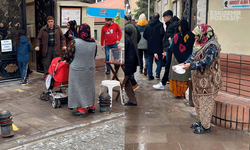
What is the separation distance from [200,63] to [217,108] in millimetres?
1096

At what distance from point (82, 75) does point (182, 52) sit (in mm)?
2419

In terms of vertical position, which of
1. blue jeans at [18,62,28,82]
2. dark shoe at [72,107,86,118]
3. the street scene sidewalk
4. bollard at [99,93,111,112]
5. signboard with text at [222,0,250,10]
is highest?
signboard with text at [222,0,250,10]

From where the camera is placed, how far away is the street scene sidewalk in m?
4.59

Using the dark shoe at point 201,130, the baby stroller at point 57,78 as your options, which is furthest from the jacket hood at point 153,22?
the dark shoe at point 201,130

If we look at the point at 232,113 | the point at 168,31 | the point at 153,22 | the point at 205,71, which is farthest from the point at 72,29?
the point at 232,113

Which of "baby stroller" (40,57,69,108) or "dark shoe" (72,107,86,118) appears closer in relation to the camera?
"dark shoe" (72,107,86,118)

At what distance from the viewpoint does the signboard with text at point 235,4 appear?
520cm

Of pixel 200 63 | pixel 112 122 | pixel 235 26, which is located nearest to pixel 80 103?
pixel 112 122

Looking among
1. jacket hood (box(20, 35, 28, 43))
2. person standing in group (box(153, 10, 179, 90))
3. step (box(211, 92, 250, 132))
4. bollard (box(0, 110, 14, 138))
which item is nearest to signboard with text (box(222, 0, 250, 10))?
step (box(211, 92, 250, 132))

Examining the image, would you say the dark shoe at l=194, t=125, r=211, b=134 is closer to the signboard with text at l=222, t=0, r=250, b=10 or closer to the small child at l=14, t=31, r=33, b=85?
the signboard with text at l=222, t=0, r=250, b=10

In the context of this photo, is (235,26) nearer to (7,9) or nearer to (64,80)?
(64,80)

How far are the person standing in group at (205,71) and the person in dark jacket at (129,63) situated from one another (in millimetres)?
1589

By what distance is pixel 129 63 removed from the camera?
638cm

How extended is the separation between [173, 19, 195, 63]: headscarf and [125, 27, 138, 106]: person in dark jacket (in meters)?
1.11
